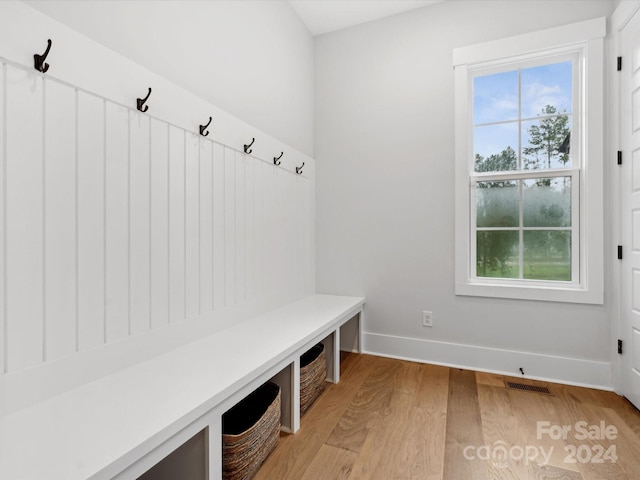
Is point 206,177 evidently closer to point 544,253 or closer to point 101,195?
point 101,195

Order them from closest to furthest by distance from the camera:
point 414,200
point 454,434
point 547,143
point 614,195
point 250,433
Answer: point 250,433 < point 454,434 < point 614,195 < point 547,143 < point 414,200

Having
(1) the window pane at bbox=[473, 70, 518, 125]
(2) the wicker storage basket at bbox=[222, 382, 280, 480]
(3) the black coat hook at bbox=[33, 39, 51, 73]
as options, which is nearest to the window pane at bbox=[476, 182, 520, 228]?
(1) the window pane at bbox=[473, 70, 518, 125]

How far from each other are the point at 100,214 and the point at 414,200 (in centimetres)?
212

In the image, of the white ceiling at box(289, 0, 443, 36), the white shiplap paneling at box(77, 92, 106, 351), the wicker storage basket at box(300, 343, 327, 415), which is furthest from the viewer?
the white ceiling at box(289, 0, 443, 36)

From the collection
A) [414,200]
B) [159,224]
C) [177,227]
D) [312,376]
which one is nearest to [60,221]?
[159,224]

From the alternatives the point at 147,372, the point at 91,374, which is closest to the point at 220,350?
the point at 147,372

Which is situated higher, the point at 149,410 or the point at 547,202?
the point at 547,202

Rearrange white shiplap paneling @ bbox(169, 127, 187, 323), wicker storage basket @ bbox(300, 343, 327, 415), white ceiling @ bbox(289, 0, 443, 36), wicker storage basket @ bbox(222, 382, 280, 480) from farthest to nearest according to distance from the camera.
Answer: white ceiling @ bbox(289, 0, 443, 36)
wicker storage basket @ bbox(300, 343, 327, 415)
white shiplap paneling @ bbox(169, 127, 187, 323)
wicker storage basket @ bbox(222, 382, 280, 480)

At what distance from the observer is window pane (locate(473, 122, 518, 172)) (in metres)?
2.47

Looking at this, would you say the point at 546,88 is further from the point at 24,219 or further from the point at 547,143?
the point at 24,219

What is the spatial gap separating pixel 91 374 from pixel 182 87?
130cm

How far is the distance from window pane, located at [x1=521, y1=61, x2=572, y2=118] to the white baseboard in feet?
5.65

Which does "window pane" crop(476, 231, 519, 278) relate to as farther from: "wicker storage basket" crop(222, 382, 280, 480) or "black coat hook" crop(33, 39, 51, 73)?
"black coat hook" crop(33, 39, 51, 73)

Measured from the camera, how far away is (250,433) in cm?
135
